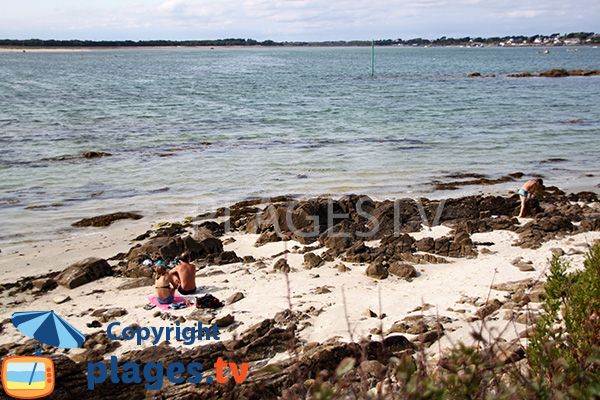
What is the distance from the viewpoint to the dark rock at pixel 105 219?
12766 mm

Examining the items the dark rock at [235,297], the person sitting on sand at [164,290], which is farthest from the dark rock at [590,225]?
the person sitting on sand at [164,290]

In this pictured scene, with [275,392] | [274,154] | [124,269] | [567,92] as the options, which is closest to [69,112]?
[274,154]

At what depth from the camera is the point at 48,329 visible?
7.05 meters

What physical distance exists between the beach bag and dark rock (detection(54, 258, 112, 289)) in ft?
8.65

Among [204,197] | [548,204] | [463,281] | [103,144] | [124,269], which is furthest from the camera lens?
[103,144]

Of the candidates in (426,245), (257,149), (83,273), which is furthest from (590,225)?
(257,149)

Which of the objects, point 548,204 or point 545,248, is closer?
point 545,248

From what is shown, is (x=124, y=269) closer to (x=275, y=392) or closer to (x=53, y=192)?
(x=275, y=392)

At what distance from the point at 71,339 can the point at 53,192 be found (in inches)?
408

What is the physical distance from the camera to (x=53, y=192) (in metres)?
15.7

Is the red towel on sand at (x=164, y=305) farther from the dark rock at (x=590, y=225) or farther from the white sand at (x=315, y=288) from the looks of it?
the dark rock at (x=590, y=225)

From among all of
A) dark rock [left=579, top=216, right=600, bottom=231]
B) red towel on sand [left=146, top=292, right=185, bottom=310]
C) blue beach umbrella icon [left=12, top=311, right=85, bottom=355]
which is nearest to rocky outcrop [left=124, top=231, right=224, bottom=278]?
red towel on sand [left=146, top=292, right=185, bottom=310]

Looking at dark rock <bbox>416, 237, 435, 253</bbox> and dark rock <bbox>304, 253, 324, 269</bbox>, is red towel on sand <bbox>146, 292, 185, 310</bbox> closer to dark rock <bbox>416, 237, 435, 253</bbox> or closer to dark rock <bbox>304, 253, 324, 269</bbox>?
dark rock <bbox>304, 253, 324, 269</bbox>

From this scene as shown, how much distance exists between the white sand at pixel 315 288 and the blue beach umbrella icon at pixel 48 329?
0.57 ft
